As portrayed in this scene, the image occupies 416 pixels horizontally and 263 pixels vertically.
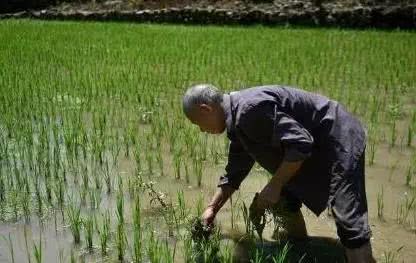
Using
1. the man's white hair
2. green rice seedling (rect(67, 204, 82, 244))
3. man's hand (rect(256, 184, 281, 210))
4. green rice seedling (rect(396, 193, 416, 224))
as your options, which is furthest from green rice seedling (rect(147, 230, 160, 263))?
green rice seedling (rect(396, 193, 416, 224))

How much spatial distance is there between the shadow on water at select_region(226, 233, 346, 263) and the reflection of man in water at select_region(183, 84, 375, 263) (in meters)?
0.28

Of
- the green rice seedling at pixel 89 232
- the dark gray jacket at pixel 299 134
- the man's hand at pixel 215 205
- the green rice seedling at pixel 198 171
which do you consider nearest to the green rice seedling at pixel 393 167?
the green rice seedling at pixel 198 171

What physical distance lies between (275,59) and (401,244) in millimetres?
5524

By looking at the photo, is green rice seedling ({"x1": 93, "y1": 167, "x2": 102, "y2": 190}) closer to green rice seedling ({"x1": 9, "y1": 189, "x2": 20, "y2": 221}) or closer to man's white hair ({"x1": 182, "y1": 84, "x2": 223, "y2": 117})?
green rice seedling ({"x1": 9, "y1": 189, "x2": 20, "y2": 221})

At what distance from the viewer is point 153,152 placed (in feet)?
14.3

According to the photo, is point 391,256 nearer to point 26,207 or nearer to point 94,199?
point 94,199

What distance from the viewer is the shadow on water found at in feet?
9.31

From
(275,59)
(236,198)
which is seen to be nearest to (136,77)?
(275,59)

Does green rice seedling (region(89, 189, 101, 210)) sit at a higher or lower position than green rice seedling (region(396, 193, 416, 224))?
higher

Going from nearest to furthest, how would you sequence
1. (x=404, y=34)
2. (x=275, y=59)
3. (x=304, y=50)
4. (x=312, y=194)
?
1. (x=312, y=194)
2. (x=275, y=59)
3. (x=304, y=50)
4. (x=404, y=34)

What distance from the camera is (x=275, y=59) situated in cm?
824

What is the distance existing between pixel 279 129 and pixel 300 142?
11 centimetres

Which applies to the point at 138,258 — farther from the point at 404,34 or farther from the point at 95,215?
the point at 404,34

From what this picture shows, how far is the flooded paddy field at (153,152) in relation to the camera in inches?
114
